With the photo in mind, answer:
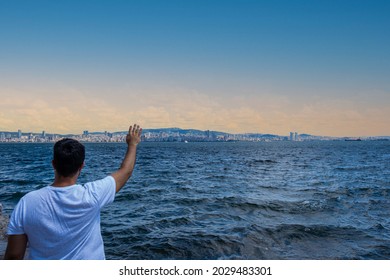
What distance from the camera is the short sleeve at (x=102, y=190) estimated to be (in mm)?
2971

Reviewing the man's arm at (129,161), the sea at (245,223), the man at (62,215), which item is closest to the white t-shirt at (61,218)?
the man at (62,215)

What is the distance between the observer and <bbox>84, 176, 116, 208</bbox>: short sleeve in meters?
2.97

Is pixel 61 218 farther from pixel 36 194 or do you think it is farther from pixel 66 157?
pixel 66 157

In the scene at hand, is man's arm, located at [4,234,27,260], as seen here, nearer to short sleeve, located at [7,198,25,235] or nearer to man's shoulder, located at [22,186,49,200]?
short sleeve, located at [7,198,25,235]

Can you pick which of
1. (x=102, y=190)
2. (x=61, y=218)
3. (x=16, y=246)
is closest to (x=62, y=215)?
(x=61, y=218)

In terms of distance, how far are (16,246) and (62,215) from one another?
511 millimetres

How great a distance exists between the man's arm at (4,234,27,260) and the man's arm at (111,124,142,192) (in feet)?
3.06

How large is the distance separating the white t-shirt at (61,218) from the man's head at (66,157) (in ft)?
Result: 0.56

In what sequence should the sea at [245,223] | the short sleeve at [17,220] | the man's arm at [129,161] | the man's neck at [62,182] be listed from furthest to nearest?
the sea at [245,223], the man's arm at [129,161], the man's neck at [62,182], the short sleeve at [17,220]

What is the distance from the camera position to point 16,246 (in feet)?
9.45

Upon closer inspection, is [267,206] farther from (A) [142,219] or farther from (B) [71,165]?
(B) [71,165]

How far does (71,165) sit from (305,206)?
16.3 metres

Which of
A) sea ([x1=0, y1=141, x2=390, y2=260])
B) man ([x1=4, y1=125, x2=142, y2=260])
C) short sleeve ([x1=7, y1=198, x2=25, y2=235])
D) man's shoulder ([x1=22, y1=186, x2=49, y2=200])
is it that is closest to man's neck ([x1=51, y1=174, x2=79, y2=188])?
man ([x1=4, y1=125, x2=142, y2=260])

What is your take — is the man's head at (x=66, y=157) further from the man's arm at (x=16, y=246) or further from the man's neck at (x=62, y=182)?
the man's arm at (x=16, y=246)
